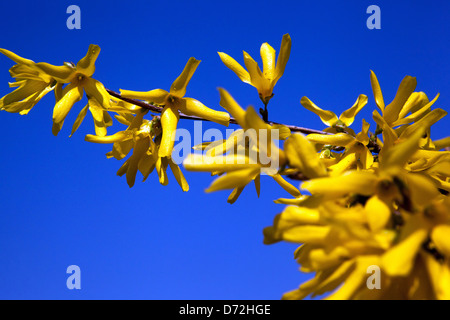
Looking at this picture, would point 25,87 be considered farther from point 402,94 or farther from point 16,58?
point 402,94

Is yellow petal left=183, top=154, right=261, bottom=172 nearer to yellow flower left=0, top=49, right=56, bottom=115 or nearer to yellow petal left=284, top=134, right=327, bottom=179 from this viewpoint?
yellow petal left=284, top=134, right=327, bottom=179

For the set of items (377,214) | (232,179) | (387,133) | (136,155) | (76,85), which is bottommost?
(377,214)

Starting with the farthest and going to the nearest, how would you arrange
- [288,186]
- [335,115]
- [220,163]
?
[335,115] < [288,186] < [220,163]

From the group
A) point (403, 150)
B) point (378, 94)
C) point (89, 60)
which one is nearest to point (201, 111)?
point (89, 60)

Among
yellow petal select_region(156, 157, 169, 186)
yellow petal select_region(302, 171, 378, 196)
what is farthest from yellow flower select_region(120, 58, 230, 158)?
yellow petal select_region(302, 171, 378, 196)

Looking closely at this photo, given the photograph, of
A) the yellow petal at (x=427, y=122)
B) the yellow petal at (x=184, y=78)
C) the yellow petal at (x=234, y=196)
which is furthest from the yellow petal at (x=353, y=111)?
the yellow petal at (x=184, y=78)

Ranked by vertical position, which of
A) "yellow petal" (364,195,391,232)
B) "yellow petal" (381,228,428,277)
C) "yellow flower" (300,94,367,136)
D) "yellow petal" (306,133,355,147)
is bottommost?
"yellow petal" (381,228,428,277)

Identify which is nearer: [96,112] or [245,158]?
[245,158]
